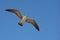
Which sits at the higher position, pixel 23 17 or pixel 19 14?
pixel 19 14

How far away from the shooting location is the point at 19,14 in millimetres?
7094

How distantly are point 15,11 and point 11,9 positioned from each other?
11.5 inches

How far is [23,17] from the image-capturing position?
6.58 metres

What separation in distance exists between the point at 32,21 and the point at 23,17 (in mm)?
943

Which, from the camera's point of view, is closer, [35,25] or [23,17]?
[23,17]

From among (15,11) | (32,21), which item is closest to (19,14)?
(15,11)

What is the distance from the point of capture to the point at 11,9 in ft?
22.9

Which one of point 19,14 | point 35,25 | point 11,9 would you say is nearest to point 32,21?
point 35,25

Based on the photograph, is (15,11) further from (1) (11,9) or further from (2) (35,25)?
(2) (35,25)

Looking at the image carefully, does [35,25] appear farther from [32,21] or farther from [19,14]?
[19,14]

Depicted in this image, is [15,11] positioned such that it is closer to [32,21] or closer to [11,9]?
[11,9]

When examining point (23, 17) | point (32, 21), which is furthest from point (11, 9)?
point (32, 21)

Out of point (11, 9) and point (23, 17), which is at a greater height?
point (11, 9)

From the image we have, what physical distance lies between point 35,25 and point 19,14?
1.21 metres
